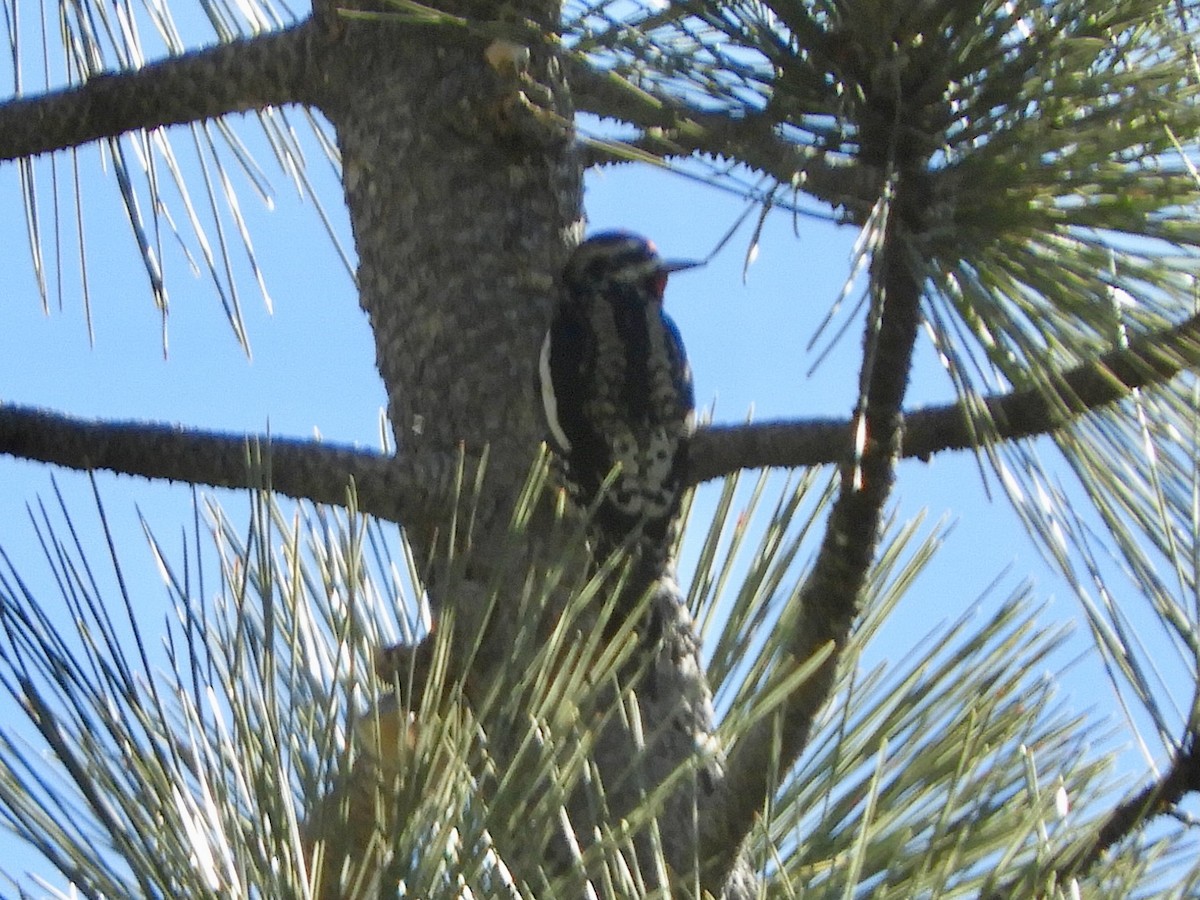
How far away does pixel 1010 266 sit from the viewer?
2.89 ft

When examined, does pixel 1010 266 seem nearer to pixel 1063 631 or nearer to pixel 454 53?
pixel 1063 631

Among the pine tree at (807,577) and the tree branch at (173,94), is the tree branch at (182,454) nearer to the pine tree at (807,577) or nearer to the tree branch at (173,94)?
the pine tree at (807,577)

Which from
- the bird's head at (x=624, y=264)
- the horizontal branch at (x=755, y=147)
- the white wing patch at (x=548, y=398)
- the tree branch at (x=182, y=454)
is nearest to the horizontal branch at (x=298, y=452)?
the tree branch at (x=182, y=454)

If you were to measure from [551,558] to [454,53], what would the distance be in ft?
1.67

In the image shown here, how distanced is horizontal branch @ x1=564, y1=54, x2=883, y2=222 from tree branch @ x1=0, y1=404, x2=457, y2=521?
16.8 inches

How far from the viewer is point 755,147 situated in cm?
80

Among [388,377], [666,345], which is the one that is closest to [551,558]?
[388,377]

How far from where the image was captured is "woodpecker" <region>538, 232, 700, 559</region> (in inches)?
66.7

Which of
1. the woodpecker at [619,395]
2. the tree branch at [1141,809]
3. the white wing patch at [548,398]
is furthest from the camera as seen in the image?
the woodpecker at [619,395]

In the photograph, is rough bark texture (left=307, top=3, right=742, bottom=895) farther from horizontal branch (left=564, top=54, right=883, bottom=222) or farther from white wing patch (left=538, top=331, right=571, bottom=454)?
horizontal branch (left=564, top=54, right=883, bottom=222)

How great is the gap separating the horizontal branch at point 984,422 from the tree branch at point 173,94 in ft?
1.79

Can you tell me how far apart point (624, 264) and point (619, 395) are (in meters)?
0.22

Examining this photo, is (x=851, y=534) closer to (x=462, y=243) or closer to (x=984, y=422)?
(x=984, y=422)

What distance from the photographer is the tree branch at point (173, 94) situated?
4.69 ft
